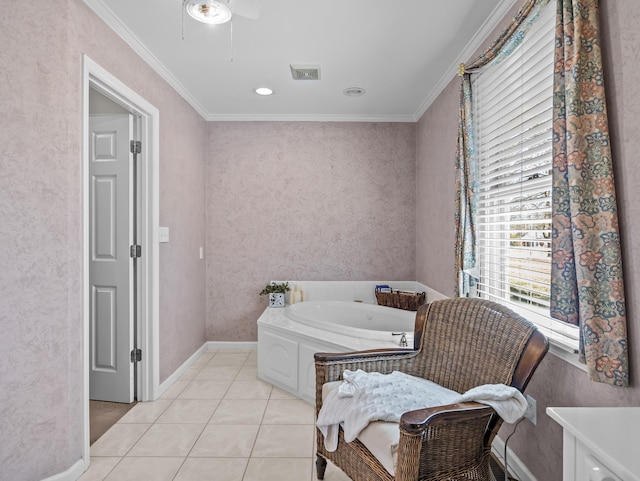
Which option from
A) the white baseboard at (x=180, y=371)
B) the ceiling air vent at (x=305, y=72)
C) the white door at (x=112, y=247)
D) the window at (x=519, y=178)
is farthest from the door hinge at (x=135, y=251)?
the window at (x=519, y=178)

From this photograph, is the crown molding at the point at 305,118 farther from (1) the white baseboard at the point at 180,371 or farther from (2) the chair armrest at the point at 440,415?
(2) the chair armrest at the point at 440,415

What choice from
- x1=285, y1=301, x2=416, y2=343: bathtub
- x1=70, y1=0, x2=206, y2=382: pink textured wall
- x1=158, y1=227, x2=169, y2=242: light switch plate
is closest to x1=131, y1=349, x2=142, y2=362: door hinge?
x1=70, y1=0, x2=206, y2=382: pink textured wall

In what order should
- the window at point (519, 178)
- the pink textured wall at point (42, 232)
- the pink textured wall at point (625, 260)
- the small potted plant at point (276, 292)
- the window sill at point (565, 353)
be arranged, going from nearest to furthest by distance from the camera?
1. the pink textured wall at point (625, 260)
2. the window sill at point (565, 353)
3. the pink textured wall at point (42, 232)
4. the window at point (519, 178)
5. the small potted plant at point (276, 292)

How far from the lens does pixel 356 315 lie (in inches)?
155

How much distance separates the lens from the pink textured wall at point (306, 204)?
4215mm

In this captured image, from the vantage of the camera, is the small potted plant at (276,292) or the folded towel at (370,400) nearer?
the folded towel at (370,400)

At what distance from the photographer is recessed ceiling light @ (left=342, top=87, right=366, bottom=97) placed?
11.2 feet

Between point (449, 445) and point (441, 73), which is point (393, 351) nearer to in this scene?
point (449, 445)

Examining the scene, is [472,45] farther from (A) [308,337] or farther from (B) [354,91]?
(A) [308,337]

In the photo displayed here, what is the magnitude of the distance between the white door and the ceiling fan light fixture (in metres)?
1.18

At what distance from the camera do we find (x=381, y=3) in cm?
217

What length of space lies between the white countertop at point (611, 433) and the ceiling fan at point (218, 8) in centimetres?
211

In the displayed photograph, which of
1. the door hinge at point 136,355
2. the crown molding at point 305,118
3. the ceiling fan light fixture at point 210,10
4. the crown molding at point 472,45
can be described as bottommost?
the door hinge at point 136,355

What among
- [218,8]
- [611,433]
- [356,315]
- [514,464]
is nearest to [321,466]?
[514,464]
